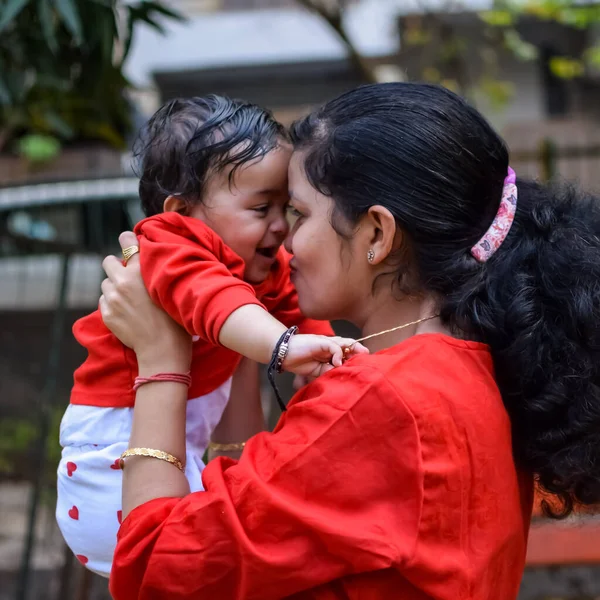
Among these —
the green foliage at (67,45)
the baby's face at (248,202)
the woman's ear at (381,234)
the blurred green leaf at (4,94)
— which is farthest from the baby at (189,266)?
the blurred green leaf at (4,94)

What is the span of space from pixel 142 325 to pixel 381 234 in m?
0.56

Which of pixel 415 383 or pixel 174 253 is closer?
pixel 415 383

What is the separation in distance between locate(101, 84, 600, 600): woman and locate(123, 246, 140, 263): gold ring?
4cm

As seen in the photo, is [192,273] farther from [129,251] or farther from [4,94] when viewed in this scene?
[4,94]

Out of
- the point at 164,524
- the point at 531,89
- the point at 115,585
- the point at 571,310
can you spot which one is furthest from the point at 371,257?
the point at 531,89

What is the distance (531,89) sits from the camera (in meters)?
13.0

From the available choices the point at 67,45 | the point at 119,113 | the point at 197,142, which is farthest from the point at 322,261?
the point at 119,113

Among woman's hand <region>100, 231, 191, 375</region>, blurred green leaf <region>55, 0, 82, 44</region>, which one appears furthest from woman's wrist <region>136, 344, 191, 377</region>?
blurred green leaf <region>55, 0, 82, 44</region>

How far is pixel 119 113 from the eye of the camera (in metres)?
5.19

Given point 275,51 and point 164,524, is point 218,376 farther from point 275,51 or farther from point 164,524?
point 275,51

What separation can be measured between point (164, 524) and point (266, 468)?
0.22 meters

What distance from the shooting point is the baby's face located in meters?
2.04

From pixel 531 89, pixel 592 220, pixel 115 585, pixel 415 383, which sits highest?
pixel 592 220

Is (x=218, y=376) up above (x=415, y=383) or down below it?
below
